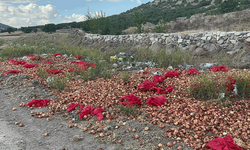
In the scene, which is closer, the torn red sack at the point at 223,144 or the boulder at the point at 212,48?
the torn red sack at the point at 223,144

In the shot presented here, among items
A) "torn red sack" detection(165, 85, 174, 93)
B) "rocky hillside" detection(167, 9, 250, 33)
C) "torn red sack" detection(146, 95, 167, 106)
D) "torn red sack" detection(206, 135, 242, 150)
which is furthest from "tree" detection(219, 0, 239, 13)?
"torn red sack" detection(206, 135, 242, 150)

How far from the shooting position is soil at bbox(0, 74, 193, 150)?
262cm

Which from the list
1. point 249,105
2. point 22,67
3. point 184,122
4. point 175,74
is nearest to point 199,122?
point 184,122

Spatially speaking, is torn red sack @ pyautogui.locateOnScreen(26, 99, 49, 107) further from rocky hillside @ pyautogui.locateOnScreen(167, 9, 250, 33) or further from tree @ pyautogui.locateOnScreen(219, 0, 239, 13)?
tree @ pyautogui.locateOnScreen(219, 0, 239, 13)

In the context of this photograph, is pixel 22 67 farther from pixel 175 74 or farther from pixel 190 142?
pixel 190 142

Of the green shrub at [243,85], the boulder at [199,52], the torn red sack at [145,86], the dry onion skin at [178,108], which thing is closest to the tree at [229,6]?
the boulder at [199,52]

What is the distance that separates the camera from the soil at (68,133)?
2.62 m

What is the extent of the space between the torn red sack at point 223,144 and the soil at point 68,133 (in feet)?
0.87

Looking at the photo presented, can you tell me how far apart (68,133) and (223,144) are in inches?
86.0

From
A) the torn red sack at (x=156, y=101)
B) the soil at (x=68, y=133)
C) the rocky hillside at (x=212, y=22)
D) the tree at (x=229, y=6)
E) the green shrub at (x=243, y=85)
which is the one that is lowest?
the soil at (x=68, y=133)

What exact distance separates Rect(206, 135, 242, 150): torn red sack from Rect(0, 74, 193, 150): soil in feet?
0.87

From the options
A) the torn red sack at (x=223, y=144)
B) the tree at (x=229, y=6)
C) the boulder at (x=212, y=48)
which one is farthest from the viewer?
the tree at (x=229, y=6)

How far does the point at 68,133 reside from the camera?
9.95 feet

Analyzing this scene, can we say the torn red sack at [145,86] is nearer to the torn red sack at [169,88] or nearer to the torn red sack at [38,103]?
the torn red sack at [169,88]
